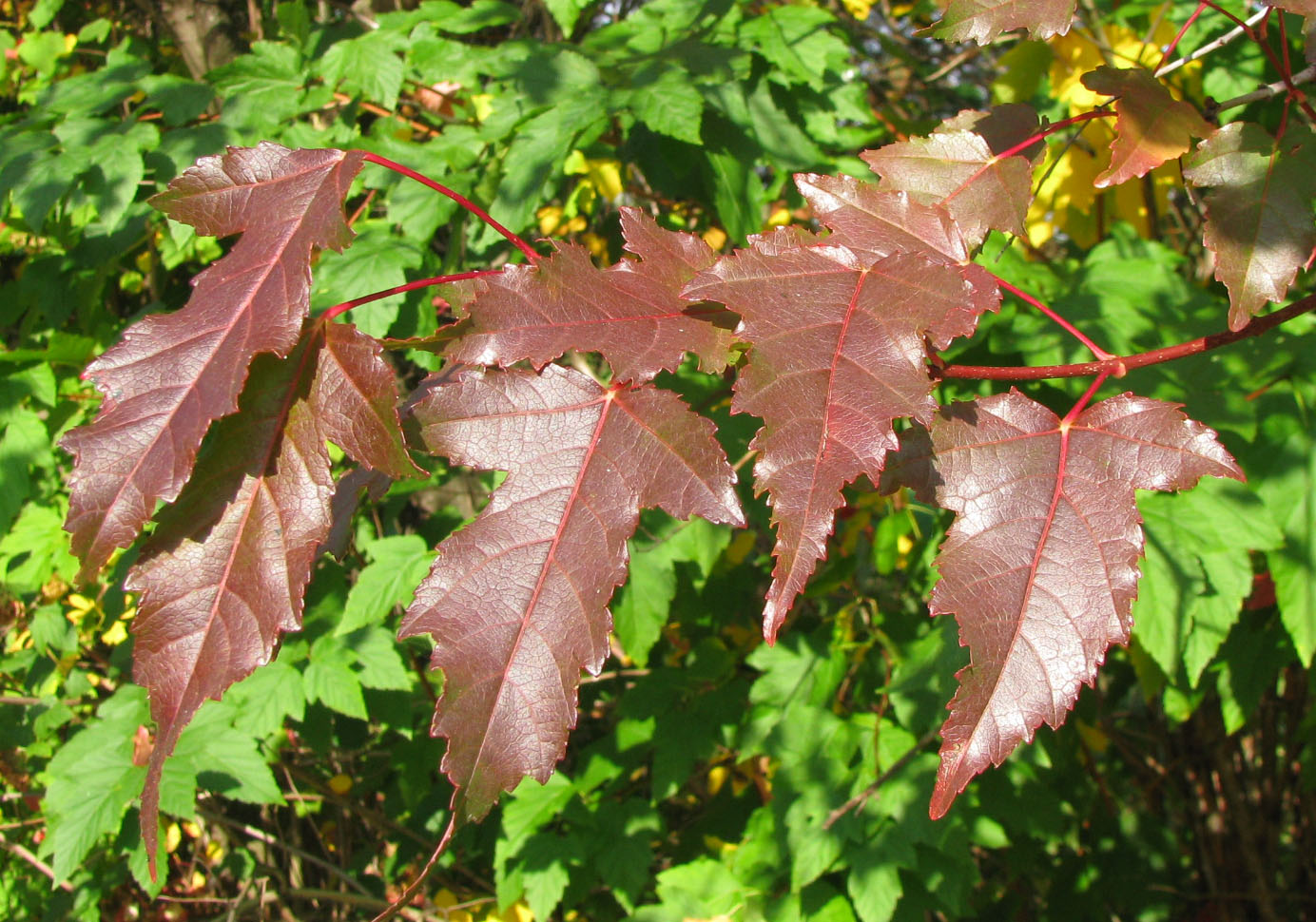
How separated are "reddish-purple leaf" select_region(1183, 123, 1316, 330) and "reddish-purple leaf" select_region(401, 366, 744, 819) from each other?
43 centimetres

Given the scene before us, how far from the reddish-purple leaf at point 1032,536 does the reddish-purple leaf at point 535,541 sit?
159mm

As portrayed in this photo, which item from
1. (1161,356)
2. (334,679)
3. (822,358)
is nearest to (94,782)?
(334,679)

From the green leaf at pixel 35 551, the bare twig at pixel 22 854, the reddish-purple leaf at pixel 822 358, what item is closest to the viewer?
the reddish-purple leaf at pixel 822 358

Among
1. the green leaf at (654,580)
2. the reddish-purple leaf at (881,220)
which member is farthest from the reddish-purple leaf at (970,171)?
the green leaf at (654,580)

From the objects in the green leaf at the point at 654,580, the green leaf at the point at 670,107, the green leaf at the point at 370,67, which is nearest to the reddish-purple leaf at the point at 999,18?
the green leaf at the point at 670,107

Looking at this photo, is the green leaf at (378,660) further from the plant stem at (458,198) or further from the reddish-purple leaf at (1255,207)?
the reddish-purple leaf at (1255,207)

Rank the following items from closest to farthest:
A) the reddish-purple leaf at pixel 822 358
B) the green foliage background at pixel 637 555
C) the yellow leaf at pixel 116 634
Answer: the reddish-purple leaf at pixel 822 358
the green foliage background at pixel 637 555
the yellow leaf at pixel 116 634

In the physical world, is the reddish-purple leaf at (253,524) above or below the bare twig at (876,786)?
above

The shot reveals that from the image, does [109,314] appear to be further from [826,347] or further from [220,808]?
[826,347]

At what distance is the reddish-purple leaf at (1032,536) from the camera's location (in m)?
0.59

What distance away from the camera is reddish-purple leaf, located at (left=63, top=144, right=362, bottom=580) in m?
0.60

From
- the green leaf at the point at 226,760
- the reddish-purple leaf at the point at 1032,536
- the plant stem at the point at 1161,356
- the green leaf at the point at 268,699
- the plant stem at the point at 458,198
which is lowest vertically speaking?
the green leaf at the point at 226,760

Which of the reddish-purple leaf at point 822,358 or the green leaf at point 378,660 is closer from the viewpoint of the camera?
the reddish-purple leaf at point 822,358

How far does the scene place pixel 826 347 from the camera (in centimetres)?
60
